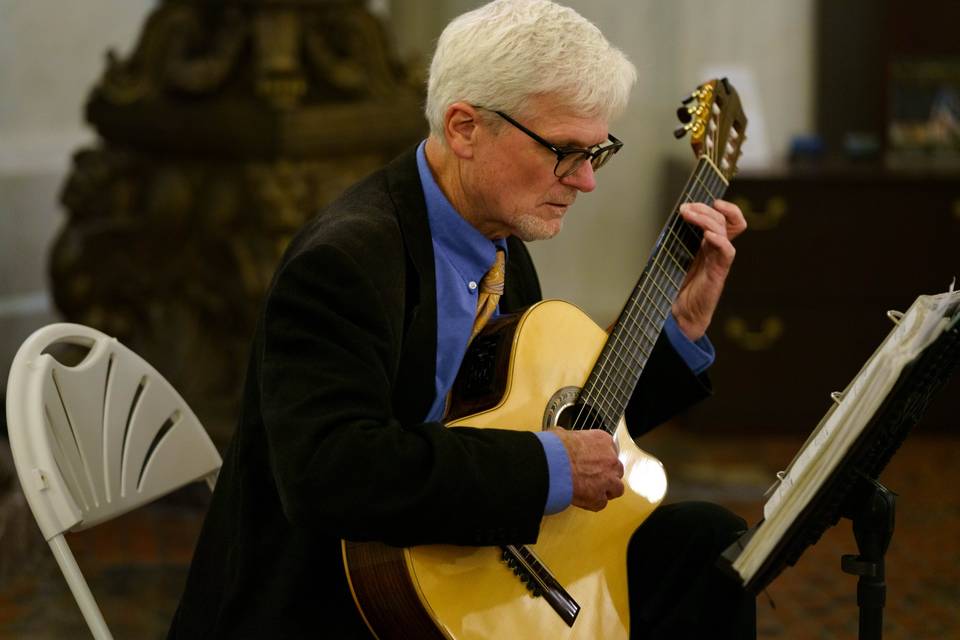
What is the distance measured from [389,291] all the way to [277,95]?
2392mm

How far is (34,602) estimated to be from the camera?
373 centimetres

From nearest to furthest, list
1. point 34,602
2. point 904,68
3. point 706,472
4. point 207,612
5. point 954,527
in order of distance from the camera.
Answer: point 207,612
point 34,602
point 954,527
point 706,472
point 904,68

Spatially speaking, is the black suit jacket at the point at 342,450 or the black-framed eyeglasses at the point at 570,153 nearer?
the black suit jacket at the point at 342,450

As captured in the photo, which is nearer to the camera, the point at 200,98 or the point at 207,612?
the point at 207,612

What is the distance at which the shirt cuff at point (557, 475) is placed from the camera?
1982 mm

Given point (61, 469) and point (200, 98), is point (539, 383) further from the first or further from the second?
point (200, 98)

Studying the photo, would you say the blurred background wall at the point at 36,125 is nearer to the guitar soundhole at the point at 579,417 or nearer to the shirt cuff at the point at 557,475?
the guitar soundhole at the point at 579,417

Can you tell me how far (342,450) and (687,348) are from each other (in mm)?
789

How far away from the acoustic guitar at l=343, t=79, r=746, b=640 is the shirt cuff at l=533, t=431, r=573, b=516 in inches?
4.6

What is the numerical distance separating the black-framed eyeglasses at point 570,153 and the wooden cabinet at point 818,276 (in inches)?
112

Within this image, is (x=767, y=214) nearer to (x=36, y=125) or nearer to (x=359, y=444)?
(x=36, y=125)

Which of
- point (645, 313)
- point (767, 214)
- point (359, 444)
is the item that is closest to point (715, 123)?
point (645, 313)

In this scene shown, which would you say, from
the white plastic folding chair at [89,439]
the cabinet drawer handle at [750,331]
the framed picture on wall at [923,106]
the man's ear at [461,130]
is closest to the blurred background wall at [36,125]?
the cabinet drawer handle at [750,331]

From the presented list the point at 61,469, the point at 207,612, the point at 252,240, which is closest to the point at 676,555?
the point at 207,612
